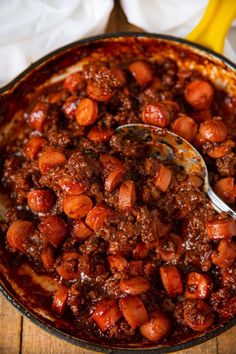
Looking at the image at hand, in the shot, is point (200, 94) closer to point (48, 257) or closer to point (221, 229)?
point (221, 229)

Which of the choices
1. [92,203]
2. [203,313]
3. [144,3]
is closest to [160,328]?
[203,313]

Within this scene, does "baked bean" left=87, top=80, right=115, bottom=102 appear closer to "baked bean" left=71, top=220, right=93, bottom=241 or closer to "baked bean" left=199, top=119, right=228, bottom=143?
"baked bean" left=199, top=119, right=228, bottom=143

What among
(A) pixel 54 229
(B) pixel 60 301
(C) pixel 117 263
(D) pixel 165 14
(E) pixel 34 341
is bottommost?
(E) pixel 34 341

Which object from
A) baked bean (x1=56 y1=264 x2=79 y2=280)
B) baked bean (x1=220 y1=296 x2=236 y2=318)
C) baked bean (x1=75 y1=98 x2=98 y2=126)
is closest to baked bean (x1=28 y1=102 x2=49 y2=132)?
baked bean (x1=75 y1=98 x2=98 y2=126)

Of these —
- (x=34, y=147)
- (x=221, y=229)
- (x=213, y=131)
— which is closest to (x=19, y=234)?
(x=34, y=147)

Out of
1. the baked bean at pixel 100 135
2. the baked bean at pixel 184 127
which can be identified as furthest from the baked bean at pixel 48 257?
the baked bean at pixel 184 127

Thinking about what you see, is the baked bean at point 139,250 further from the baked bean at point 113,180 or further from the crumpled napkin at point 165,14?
the crumpled napkin at point 165,14

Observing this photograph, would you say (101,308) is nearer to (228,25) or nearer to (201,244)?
(201,244)
